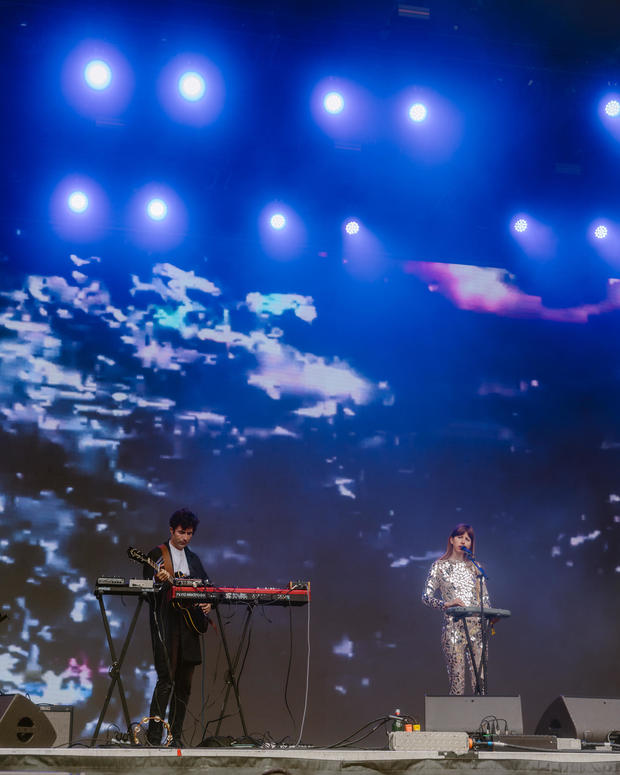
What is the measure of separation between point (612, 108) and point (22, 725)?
634 cm

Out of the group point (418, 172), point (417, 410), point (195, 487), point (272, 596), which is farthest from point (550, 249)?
point (272, 596)

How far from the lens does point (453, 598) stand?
576 centimetres

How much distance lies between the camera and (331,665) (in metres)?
6.64

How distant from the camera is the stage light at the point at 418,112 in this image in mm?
7199

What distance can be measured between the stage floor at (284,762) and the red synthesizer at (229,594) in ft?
5.40

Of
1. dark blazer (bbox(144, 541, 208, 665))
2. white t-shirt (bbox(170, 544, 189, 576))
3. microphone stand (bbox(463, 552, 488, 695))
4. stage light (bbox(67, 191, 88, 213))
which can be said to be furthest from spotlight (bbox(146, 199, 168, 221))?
microphone stand (bbox(463, 552, 488, 695))

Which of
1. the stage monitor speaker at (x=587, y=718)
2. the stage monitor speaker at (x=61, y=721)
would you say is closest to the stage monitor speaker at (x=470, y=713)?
the stage monitor speaker at (x=587, y=718)

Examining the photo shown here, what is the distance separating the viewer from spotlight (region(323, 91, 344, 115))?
23.1 feet

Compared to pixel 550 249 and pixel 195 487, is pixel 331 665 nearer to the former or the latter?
pixel 195 487

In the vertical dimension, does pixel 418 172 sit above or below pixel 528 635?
above

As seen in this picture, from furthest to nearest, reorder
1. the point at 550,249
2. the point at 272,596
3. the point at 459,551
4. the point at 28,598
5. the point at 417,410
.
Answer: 1. the point at 550,249
2. the point at 417,410
3. the point at 28,598
4. the point at 459,551
5. the point at 272,596

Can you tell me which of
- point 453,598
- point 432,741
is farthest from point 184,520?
point 432,741

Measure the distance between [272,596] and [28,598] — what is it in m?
2.14

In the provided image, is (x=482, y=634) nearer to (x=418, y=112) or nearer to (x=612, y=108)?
(x=418, y=112)
